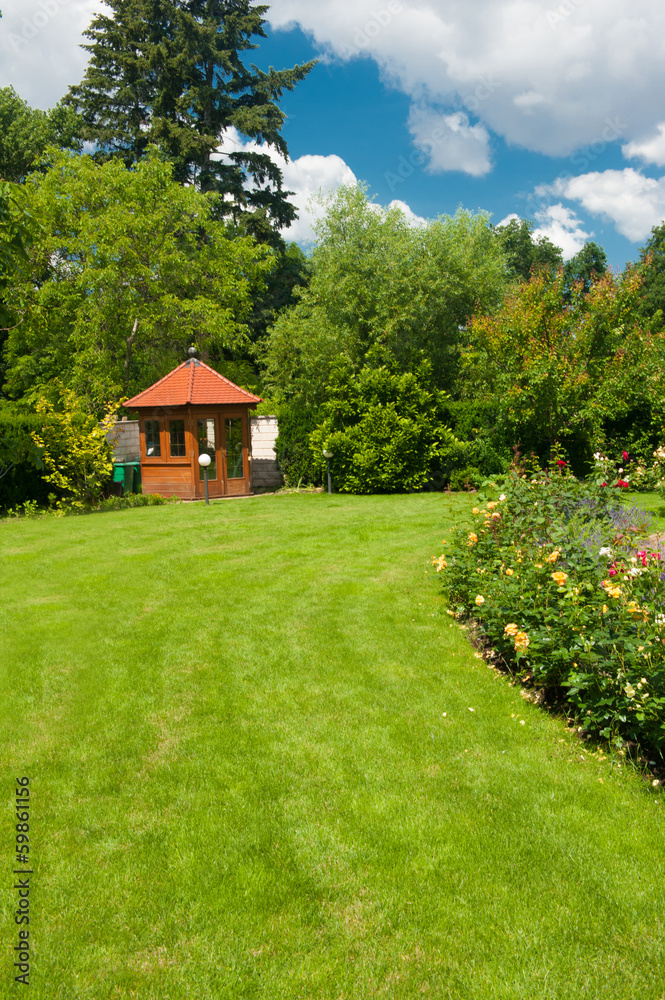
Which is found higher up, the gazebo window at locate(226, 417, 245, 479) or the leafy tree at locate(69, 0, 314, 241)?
the leafy tree at locate(69, 0, 314, 241)

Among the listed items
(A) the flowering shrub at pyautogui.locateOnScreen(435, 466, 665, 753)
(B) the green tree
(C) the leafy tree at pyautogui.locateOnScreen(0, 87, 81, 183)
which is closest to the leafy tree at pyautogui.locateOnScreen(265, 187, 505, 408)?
(B) the green tree

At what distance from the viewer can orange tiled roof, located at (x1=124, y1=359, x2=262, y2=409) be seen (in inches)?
641

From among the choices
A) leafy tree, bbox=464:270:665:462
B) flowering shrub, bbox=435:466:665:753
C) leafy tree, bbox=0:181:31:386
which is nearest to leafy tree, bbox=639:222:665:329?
leafy tree, bbox=464:270:665:462

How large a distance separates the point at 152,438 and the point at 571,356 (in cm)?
1061

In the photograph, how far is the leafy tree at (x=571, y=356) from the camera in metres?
14.0

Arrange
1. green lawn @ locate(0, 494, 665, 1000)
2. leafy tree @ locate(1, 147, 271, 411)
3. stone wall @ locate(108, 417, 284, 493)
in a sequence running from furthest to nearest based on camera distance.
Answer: leafy tree @ locate(1, 147, 271, 411) → stone wall @ locate(108, 417, 284, 493) → green lawn @ locate(0, 494, 665, 1000)

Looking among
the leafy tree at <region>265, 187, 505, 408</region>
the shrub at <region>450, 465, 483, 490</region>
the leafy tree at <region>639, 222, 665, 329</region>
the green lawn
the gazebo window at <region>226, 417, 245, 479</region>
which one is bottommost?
the green lawn

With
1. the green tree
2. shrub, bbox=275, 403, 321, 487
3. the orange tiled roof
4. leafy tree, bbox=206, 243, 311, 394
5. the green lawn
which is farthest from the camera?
leafy tree, bbox=206, 243, 311, 394

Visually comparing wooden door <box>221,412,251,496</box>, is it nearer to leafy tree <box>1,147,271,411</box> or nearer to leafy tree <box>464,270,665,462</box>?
leafy tree <box>1,147,271,411</box>

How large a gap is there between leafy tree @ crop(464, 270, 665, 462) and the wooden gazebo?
6.41 metres

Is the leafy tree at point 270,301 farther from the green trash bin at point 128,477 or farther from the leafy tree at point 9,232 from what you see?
the leafy tree at point 9,232

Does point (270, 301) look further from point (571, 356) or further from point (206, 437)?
point (571, 356)

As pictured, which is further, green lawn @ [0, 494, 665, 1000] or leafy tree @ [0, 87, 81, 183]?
leafy tree @ [0, 87, 81, 183]

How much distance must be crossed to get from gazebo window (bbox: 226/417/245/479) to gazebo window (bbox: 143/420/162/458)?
181cm
